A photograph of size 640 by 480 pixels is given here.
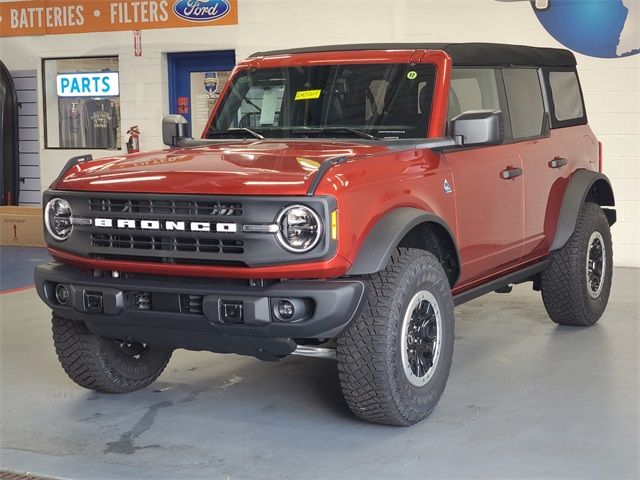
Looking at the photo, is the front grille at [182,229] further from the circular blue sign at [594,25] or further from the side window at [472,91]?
the circular blue sign at [594,25]

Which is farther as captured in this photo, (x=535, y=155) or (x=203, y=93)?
(x=203, y=93)

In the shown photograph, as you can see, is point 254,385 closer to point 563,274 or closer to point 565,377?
point 565,377

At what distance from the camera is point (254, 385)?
205 inches

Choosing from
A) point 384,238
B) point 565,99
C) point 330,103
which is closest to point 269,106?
point 330,103

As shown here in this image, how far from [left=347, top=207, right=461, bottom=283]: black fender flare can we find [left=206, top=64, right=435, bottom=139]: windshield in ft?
2.25

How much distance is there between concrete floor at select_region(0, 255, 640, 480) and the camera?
3.97 metres

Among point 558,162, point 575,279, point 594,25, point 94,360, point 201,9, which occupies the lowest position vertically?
point 94,360

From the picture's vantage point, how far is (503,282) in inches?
219

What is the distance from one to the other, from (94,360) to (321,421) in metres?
1.15

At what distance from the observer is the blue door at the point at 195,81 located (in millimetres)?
11141

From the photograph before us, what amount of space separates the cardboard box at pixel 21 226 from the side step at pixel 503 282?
6407 millimetres

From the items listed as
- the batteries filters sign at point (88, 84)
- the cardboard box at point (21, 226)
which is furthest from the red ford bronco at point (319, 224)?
the batteries filters sign at point (88, 84)

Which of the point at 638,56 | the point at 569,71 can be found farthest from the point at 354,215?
the point at 638,56

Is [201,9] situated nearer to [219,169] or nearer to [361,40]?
[361,40]
